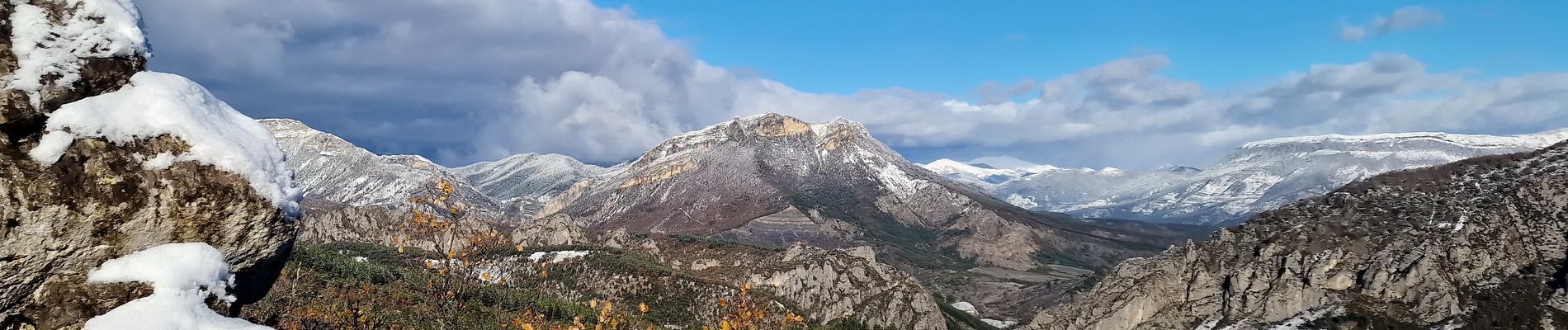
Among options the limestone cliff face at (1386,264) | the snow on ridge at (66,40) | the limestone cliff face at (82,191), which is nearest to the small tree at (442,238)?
the limestone cliff face at (82,191)

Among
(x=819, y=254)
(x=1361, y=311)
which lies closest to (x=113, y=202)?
(x=1361, y=311)

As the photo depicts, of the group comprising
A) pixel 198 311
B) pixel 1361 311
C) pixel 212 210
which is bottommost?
pixel 1361 311

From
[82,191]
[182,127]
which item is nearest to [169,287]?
[82,191]

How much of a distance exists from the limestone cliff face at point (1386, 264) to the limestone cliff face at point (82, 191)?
106 meters

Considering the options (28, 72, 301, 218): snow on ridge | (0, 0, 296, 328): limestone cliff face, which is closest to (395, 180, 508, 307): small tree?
(28, 72, 301, 218): snow on ridge

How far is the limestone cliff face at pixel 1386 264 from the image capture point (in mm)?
83438

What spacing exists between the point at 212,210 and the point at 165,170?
711 mm

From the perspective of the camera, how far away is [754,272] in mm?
147625

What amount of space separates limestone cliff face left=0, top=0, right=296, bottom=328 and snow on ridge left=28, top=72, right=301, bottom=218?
99mm

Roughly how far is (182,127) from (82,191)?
4.03 feet

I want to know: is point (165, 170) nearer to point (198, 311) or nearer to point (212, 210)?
point (212, 210)

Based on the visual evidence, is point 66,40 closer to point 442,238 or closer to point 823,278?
point 442,238

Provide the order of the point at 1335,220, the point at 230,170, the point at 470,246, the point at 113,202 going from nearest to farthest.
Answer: the point at 113,202 → the point at 230,170 → the point at 470,246 → the point at 1335,220

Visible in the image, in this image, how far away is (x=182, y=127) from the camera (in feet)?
30.8
